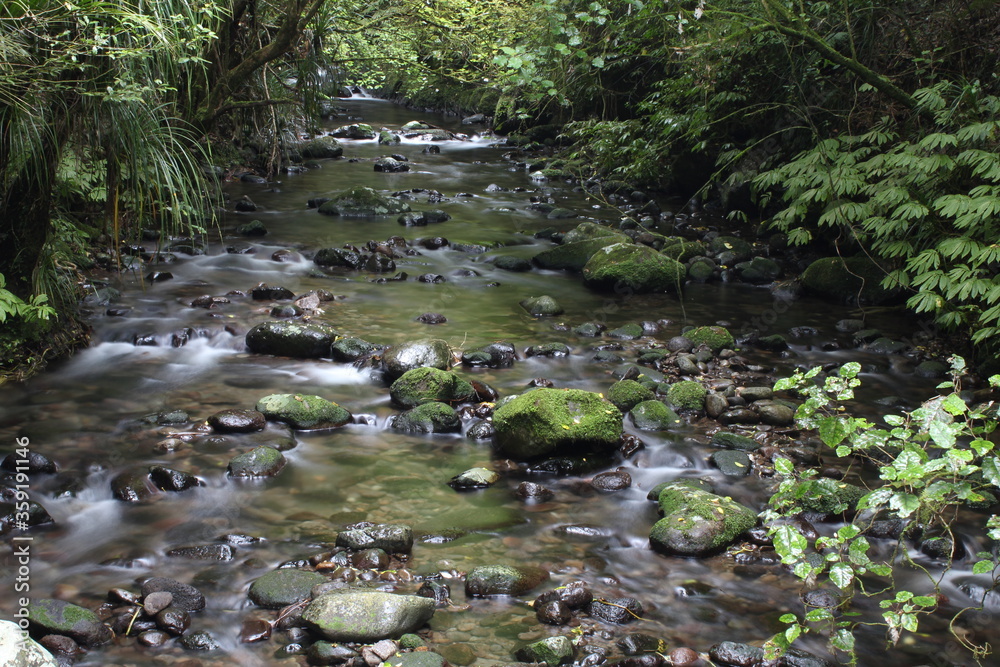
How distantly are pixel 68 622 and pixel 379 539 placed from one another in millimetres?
1557

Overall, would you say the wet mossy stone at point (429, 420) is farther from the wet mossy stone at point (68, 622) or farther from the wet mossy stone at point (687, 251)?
the wet mossy stone at point (687, 251)

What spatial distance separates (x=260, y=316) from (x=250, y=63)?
2764mm

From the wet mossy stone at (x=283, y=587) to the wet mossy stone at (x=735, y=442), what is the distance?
3277 millimetres

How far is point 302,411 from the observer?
19.7ft

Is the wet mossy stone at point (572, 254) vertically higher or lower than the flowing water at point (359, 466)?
higher

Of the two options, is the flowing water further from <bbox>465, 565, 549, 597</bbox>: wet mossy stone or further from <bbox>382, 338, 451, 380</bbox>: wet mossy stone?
<bbox>382, 338, 451, 380</bbox>: wet mossy stone

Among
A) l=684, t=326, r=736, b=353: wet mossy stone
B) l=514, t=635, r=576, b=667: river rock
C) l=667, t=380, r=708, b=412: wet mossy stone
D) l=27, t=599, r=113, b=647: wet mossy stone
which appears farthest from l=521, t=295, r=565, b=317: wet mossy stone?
l=27, t=599, r=113, b=647: wet mossy stone

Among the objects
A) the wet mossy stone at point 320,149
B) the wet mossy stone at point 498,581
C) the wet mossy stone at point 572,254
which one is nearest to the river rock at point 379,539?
the wet mossy stone at point 498,581

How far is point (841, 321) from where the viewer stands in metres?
8.88

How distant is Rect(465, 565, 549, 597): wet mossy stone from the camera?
402cm

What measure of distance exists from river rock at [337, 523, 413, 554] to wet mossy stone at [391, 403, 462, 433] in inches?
64.3

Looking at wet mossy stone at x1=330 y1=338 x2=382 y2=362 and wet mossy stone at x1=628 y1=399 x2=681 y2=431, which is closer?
wet mossy stone at x1=628 y1=399 x2=681 y2=431

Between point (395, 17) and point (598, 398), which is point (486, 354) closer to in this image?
point (598, 398)

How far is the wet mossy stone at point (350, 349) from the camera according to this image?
7367 mm
